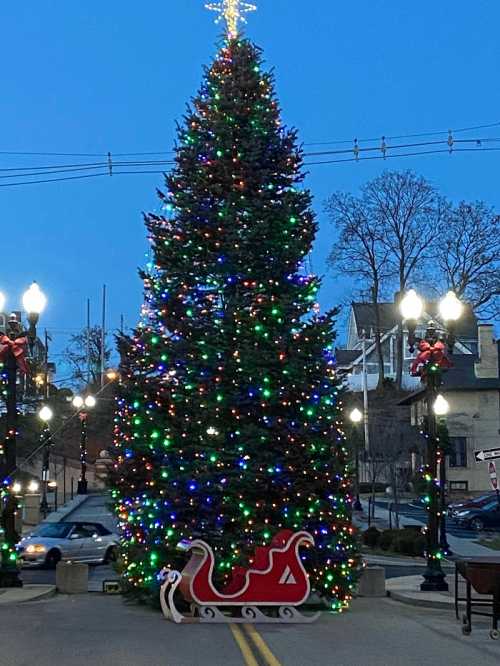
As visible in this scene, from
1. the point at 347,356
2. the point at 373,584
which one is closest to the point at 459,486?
the point at 347,356

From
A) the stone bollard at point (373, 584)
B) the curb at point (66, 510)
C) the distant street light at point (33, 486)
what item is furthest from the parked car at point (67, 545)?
the distant street light at point (33, 486)

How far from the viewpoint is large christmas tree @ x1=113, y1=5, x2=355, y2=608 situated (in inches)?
635

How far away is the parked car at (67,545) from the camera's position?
28.3 m

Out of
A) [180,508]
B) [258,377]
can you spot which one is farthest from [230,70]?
[180,508]

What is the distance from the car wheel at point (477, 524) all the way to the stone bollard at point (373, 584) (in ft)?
75.0

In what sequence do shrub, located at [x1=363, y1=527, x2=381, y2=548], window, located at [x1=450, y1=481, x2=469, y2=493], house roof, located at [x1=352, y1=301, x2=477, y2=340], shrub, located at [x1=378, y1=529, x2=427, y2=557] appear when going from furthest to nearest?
house roof, located at [x1=352, y1=301, x2=477, y2=340] → window, located at [x1=450, y1=481, x2=469, y2=493] → shrub, located at [x1=363, y1=527, x2=381, y2=548] → shrub, located at [x1=378, y1=529, x2=427, y2=557]

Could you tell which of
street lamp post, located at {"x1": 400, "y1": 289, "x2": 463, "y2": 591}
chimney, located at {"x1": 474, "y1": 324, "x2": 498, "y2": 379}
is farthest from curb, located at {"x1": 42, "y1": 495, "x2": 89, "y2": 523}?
chimney, located at {"x1": 474, "y1": 324, "x2": 498, "y2": 379}

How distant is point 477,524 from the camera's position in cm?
4234

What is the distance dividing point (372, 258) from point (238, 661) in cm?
5099

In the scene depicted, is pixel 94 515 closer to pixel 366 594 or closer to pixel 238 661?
pixel 366 594

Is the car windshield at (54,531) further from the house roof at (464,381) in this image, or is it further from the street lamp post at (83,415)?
the house roof at (464,381)

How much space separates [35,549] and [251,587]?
1467 cm

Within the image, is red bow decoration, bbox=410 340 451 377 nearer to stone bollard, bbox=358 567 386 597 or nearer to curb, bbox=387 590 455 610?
stone bollard, bbox=358 567 386 597

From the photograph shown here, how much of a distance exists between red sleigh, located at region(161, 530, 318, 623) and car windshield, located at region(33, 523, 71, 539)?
1454 centimetres
